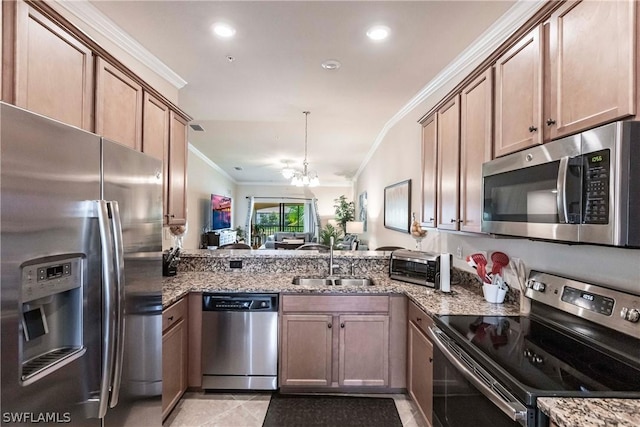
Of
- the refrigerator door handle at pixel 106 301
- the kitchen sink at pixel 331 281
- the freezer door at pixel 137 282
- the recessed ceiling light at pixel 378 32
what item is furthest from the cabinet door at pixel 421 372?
the recessed ceiling light at pixel 378 32

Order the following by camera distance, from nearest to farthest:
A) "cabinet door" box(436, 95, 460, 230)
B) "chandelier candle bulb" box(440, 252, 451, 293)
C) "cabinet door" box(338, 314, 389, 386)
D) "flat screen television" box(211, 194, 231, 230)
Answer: "cabinet door" box(436, 95, 460, 230) → "chandelier candle bulb" box(440, 252, 451, 293) → "cabinet door" box(338, 314, 389, 386) → "flat screen television" box(211, 194, 231, 230)

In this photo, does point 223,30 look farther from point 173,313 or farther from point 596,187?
point 596,187

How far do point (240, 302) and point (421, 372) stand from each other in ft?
4.62

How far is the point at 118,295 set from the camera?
124 cm

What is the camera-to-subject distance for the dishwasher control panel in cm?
248

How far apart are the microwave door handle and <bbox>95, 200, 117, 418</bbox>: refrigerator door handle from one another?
1701 mm

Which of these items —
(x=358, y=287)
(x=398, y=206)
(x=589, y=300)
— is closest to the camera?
(x=589, y=300)

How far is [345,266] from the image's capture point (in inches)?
122

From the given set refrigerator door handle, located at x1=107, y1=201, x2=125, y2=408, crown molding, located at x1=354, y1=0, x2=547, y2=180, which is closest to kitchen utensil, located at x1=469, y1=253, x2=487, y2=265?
crown molding, located at x1=354, y1=0, x2=547, y2=180

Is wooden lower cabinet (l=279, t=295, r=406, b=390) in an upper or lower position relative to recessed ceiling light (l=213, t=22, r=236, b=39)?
lower

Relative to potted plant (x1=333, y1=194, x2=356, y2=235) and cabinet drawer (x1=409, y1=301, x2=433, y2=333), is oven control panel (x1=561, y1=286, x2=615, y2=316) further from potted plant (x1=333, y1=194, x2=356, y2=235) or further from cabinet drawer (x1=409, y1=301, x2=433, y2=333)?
potted plant (x1=333, y1=194, x2=356, y2=235)

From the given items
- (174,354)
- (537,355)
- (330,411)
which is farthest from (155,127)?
(537,355)

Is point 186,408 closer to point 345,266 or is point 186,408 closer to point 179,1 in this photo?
point 345,266

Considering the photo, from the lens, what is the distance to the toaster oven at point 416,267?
2.52 meters
